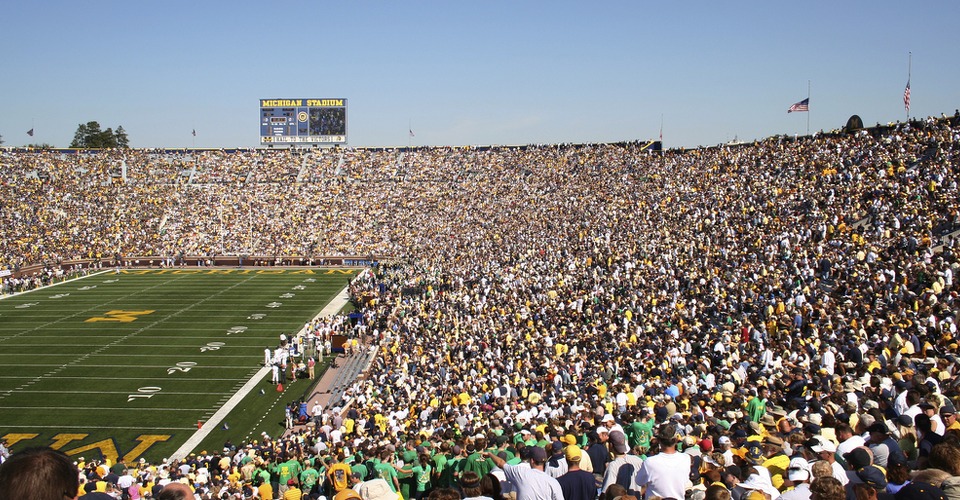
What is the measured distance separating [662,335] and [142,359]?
1837 centimetres

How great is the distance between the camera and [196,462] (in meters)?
14.0

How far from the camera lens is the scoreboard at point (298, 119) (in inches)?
2534

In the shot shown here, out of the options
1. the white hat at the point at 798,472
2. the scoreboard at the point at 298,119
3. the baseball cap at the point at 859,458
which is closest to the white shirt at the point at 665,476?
the white hat at the point at 798,472

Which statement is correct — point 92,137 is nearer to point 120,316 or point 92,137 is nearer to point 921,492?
point 120,316

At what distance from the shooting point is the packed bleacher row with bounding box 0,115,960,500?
6.41 metres

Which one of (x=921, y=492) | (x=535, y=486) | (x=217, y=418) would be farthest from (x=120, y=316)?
(x=921, y=492)

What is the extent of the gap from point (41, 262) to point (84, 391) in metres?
28.4

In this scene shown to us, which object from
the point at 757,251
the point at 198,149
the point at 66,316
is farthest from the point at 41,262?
the point at 757,251

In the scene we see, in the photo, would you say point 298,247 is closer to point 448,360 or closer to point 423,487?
point 448,360

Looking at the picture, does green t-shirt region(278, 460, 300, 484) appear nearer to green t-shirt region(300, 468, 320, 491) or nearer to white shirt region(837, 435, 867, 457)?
green t-shirt region(300, 468, 320, 491)

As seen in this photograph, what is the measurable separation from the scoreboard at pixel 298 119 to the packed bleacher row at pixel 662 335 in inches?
694

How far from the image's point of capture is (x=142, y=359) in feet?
83.2

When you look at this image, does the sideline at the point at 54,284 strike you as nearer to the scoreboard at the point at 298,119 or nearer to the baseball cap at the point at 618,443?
the scoreboard at the point at 298,119

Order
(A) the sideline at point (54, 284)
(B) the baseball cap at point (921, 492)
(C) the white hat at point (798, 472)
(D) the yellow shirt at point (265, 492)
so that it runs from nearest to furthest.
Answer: (B) the baseball cap at point (921, 492) → (C) the white hat at point (798, 472) → (D) the yellow shirt at point (265, 492) → (A) the sideline at point (54, 284)
